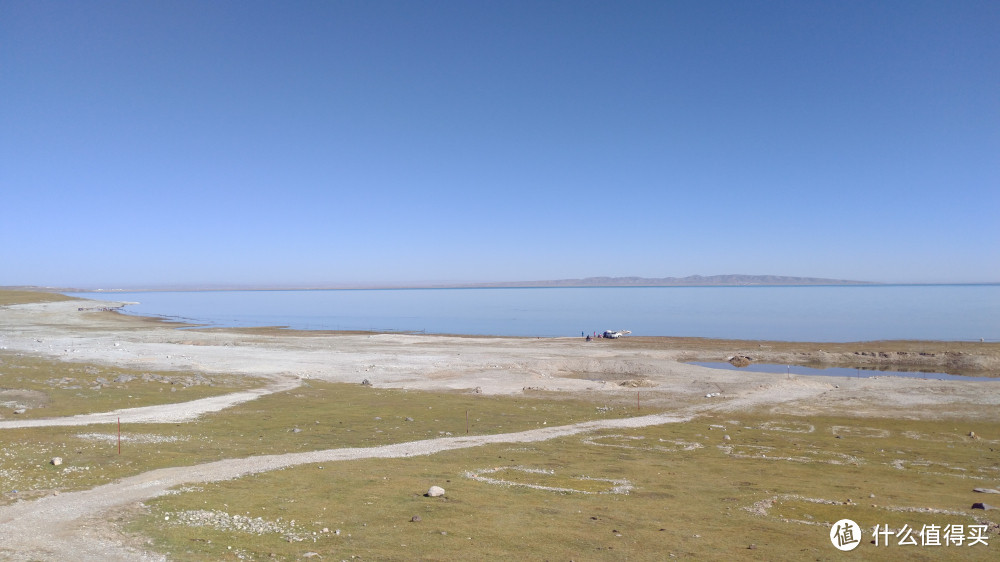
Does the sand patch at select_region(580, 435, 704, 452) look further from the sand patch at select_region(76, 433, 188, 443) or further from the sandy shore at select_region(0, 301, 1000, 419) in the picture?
the sand patch at select_region(76, 433, 188, 443)

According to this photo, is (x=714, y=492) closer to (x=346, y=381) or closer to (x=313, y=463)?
(x=313, y=463)

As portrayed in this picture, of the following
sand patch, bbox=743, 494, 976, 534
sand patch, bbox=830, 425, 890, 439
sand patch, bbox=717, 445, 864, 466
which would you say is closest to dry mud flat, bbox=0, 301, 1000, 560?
sand patch, bbox=830, 425, 890, 439

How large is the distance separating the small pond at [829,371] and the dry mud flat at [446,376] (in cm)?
309

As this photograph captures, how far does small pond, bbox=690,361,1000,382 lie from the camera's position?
217ft

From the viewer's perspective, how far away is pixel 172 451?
25812 millimetres

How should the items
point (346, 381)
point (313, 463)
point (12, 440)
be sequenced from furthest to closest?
1. point (346, 381)
2. point (12, 440)
3. point (313, 463)

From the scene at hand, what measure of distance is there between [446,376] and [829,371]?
4817cm

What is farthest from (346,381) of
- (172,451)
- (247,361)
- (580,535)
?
(580,535)

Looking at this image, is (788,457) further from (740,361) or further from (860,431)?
(740,361)

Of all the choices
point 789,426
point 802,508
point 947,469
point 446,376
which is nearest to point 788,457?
point 947,469

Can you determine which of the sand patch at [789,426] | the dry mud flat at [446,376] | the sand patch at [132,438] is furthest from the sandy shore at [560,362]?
the sand patch at [132,438]

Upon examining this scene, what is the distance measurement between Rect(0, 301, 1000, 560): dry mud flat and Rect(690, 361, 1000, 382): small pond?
309 centimetres

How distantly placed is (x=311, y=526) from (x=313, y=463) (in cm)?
884

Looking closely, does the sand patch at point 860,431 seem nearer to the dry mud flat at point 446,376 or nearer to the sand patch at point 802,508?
the dry mud flat at point 446,376
